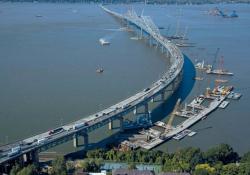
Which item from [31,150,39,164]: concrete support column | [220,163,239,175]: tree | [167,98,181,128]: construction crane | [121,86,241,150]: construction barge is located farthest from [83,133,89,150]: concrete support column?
[220,163,239,175]: tree

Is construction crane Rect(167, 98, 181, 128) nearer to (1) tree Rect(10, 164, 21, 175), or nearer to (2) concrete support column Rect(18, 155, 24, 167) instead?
(2) concrete support column Rect(18, 155, 24, 167)

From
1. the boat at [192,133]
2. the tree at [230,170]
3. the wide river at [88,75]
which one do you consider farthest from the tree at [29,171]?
the boat at [192,133]

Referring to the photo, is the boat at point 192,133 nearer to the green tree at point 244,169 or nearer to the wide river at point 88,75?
the wide river at point 88,75

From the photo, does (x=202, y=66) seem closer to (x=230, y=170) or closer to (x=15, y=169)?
(x=230, y=170)

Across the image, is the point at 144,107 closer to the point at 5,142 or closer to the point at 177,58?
the point at 5,142

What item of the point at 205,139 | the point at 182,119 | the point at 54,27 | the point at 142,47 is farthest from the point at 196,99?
the point at 54,27
